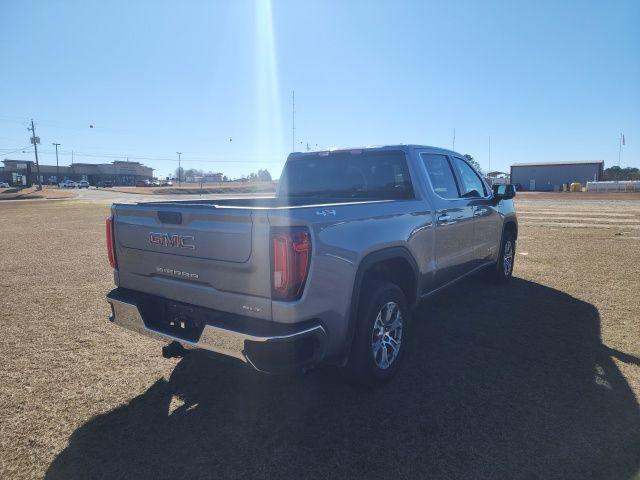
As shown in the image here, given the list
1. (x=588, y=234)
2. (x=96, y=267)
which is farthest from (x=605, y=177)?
(x=96, y=267)

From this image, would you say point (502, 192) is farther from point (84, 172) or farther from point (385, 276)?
point (84, 172)

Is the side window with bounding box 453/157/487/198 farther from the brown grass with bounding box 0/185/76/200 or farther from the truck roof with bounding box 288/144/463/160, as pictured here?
the brown grass with bounding box 0/185/76/200

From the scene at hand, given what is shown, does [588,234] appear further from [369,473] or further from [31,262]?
[31,262]

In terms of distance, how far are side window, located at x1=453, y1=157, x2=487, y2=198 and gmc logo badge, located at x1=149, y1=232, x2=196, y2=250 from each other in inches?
132

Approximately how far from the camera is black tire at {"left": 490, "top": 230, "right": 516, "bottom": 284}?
6473 millimetres

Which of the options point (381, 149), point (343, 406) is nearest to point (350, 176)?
point (381, 149)

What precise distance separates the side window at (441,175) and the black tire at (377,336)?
1.49m

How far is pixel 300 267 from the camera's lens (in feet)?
8.81

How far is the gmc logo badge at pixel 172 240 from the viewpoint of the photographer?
9.86ft

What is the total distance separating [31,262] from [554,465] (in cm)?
933

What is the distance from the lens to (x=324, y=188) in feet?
15.8

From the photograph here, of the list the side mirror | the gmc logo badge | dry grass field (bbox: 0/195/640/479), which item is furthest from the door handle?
the gmc logo badge

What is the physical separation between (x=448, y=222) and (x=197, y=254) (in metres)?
2.65

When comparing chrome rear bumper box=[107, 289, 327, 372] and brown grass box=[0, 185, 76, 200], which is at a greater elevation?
chrome rear bumper box=[107, 289, 327, 372]
